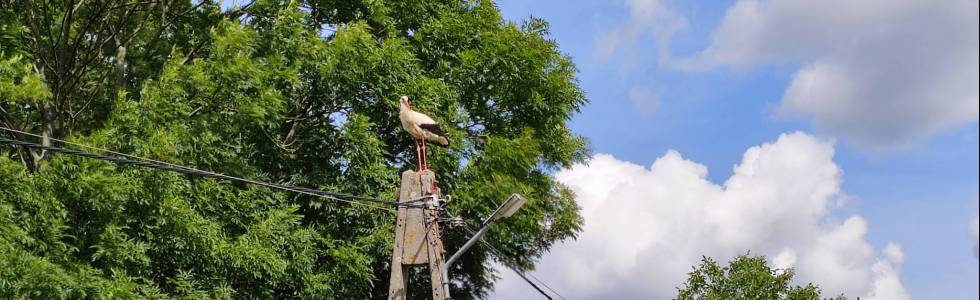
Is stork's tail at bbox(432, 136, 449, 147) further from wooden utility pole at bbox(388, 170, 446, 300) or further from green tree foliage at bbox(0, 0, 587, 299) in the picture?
green tree foliage at bbox(0, 0, 587, 299)

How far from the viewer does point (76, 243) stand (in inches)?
655

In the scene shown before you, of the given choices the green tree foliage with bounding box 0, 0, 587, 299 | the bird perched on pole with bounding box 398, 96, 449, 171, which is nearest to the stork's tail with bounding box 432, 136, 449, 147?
the bird perched on pole with bounding box 398, 96, 449, 171

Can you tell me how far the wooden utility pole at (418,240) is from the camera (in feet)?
36.0

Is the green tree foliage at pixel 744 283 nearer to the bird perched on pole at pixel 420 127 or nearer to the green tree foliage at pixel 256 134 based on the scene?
the green tree foliage at pixel 256 134

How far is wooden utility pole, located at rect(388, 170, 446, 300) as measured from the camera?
11.0 metres

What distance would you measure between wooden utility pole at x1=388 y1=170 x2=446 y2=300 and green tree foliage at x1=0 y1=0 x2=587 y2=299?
6.11 metres

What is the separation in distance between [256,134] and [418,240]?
965cm

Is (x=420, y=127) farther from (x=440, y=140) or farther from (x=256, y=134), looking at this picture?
(x=256, y=134)

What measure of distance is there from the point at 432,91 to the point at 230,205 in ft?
14.1

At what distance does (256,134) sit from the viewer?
19.9 m

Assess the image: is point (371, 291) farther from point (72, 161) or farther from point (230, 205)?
point (72, 161)

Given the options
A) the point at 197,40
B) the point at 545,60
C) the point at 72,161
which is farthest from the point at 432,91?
the point at 72,161

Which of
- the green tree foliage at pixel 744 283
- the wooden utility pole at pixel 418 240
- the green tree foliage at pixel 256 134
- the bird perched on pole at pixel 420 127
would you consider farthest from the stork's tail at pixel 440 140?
the green tree foliage at pixel 744 283

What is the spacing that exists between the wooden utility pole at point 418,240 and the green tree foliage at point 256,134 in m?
6.11
